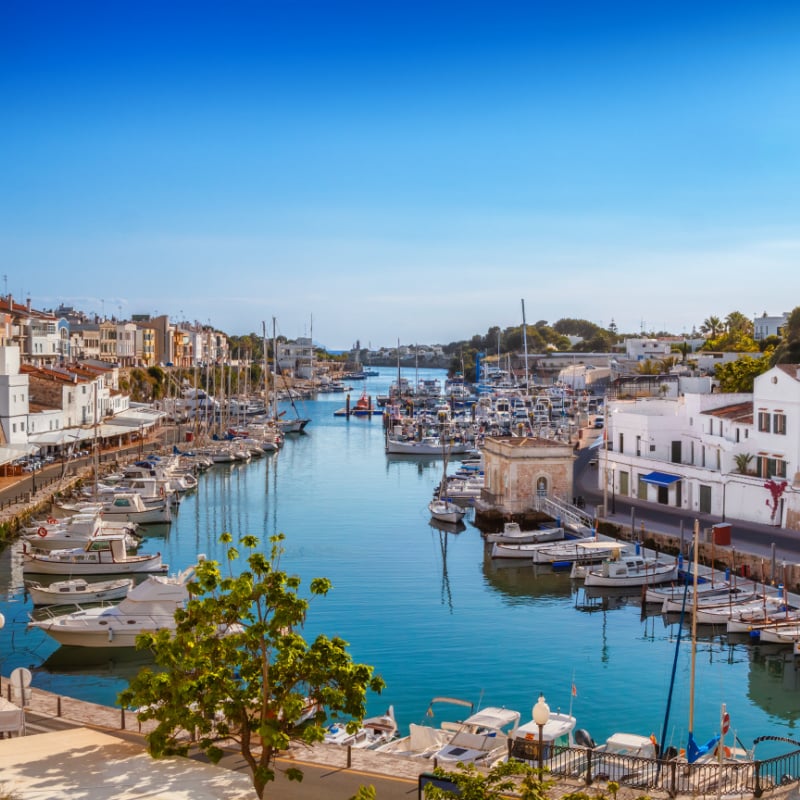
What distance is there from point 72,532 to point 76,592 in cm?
895

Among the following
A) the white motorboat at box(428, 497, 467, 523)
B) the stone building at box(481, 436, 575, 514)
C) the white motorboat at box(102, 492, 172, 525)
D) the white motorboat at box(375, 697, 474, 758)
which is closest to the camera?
the white motorboat at box(375, 697, 474, 758)

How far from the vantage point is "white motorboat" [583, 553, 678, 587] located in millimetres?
35906

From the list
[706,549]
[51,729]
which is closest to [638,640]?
[706,549]

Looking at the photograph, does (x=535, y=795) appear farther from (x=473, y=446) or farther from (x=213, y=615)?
(x=473, y=446)

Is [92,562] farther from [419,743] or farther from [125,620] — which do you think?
[419,743]

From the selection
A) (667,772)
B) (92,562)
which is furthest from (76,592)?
(667,772)

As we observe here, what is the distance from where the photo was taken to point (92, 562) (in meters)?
38.1

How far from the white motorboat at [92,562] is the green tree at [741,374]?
39.5m

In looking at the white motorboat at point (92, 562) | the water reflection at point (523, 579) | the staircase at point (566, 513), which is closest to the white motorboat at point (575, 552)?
the water reflection at point (523, 579)

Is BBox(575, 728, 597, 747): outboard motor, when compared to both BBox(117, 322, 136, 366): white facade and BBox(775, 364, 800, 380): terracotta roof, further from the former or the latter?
BBox(117, 322, 136, 366): white facade

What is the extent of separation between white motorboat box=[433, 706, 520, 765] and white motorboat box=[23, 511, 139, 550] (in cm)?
2330

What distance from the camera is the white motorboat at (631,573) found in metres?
35.9

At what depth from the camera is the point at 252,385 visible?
149500 millimetres

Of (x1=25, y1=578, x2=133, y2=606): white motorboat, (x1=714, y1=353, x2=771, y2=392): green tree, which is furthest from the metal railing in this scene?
(x1=714, y1=353, x2=771, y2=392): green tree
